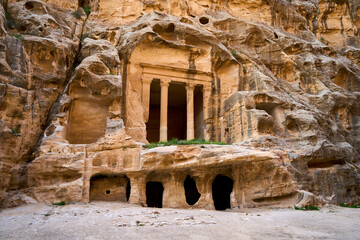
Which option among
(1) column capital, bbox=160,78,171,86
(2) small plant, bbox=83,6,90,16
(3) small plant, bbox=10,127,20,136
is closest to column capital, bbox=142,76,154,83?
(1) column capital, bbox=160,78,171,86

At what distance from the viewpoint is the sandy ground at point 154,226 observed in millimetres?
7289

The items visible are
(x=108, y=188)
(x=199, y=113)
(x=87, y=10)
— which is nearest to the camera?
(x=108, y=188)

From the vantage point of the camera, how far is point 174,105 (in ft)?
86.4

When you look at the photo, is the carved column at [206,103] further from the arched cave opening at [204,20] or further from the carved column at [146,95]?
the arched cave opening at [204,20]

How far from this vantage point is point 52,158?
42.1ft

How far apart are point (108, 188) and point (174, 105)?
13490mm

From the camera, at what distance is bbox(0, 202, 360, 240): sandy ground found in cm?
729

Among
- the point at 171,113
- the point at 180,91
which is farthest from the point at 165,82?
the point at 171,113

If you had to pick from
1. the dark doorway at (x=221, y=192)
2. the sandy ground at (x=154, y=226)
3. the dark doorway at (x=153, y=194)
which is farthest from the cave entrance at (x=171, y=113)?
the sandy ground at (x=154, y=226)

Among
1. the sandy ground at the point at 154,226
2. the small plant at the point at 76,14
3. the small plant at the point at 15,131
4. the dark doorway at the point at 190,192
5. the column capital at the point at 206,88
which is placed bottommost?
the sandy ground at the point at 154,226

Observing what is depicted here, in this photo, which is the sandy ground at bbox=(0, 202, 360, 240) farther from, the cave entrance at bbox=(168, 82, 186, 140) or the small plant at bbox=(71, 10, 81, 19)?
the cave entrance at bbox=(168, 82, 186, 140)

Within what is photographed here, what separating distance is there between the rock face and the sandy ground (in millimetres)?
2462

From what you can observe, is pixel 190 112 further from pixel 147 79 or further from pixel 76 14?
pixel 76 14

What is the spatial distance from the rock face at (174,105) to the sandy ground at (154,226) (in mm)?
2462
